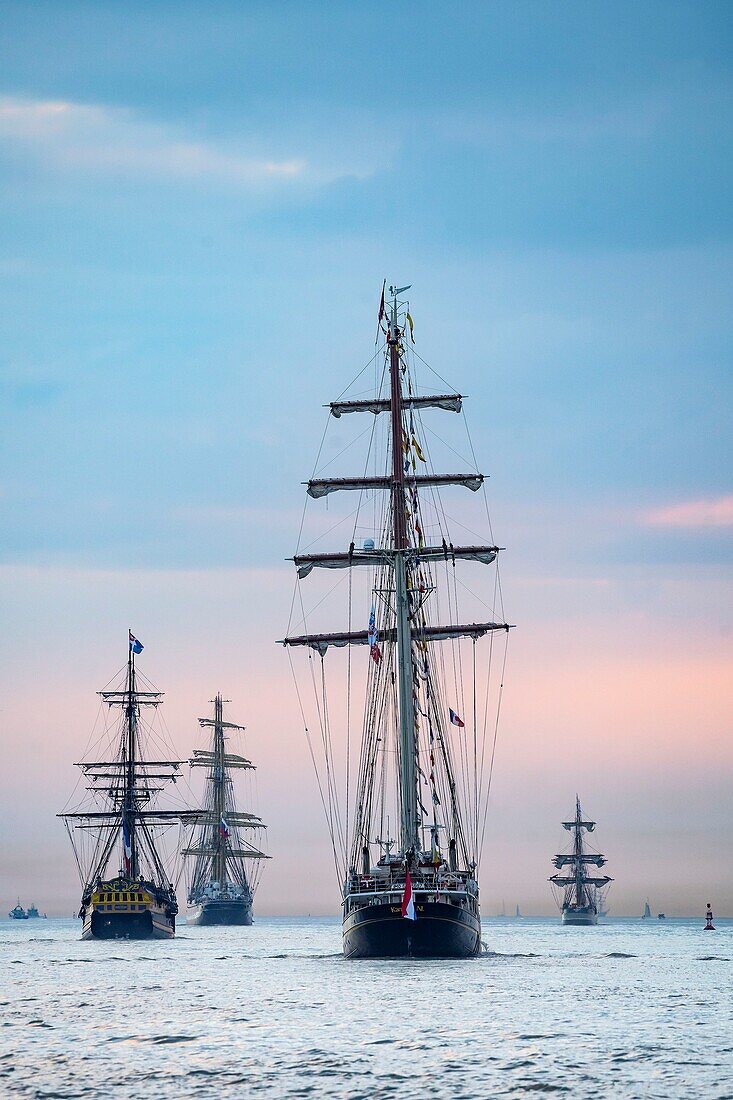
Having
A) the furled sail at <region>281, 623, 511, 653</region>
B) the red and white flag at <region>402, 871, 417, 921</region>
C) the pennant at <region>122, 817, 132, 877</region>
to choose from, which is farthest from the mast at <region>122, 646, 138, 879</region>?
the red and white flag at <region>402, 871, 417, 921</region>

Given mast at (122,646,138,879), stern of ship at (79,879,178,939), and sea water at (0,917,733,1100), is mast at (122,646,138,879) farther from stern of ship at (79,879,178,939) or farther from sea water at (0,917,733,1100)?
sea water at (0,917,733,1100)

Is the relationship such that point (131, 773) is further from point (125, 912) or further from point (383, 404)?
point (383, 404)

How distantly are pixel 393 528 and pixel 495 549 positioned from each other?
5.45 meters

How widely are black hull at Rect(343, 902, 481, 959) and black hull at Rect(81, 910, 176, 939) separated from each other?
200 feet

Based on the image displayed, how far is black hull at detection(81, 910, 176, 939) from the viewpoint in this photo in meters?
118

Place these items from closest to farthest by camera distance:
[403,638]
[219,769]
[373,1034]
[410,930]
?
[373,1034], [410,930], [403,638], [219,769]

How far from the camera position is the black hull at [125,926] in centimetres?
11831

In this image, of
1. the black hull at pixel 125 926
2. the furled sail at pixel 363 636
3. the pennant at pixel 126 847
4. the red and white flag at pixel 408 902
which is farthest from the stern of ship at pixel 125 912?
the red and white flag at pixel 408 902

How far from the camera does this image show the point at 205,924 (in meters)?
198

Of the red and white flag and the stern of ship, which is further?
the stern of ship

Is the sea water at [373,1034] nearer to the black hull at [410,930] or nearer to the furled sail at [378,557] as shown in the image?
the black hull at [410,930]

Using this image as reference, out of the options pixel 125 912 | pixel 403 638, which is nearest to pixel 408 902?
pixel 403 638

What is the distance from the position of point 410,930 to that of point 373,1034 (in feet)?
82.2

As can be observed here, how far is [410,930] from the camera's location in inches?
2338
